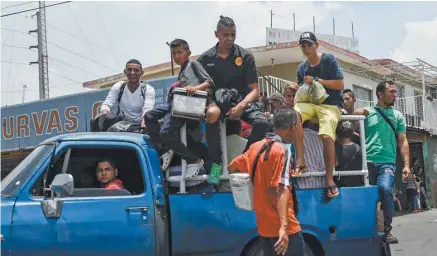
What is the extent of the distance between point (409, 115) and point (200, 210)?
19.5m

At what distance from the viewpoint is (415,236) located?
11484 mm

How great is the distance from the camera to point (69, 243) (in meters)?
4.15

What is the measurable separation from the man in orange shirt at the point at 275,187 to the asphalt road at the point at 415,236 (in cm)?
566

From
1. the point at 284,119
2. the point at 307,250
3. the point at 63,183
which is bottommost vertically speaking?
the point at 307,250

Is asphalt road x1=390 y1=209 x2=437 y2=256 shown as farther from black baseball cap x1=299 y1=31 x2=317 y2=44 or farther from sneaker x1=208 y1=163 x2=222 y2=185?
sneaker x1=208 y1=163 x2=222 y2=185

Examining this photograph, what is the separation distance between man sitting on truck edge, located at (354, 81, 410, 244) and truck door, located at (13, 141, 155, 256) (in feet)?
8.42

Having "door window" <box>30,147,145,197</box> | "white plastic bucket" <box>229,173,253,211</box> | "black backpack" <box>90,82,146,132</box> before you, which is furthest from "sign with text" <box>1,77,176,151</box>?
"white plastic bucket" <box>229,173,253,211</box>

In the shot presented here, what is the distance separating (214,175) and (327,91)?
1766 mm

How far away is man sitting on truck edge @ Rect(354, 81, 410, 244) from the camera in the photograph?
5660mm

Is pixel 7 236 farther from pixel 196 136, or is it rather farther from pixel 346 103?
pixel 346 103

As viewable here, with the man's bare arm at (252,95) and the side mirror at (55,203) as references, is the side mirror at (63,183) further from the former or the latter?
the man's bare arm at (252,95)

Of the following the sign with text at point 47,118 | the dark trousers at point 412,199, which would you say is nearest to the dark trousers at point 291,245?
the sign with text at point 47,118

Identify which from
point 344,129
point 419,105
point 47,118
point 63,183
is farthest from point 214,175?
point 419,105

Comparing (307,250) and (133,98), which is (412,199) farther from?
(133,98)
